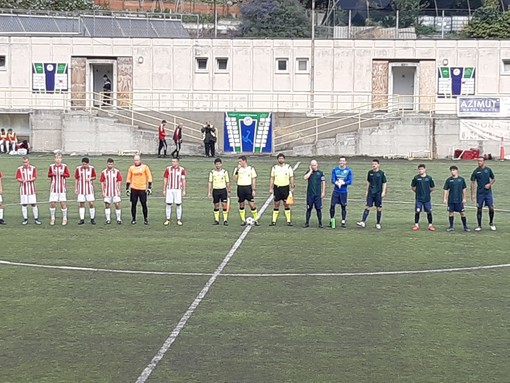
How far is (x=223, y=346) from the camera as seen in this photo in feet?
40.8

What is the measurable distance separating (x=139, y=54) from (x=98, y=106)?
3638 mm

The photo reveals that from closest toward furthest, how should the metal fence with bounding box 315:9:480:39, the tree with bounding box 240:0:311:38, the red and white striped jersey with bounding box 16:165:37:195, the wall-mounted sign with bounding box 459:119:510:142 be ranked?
the red and white striped jersey with bounding box 16:165:37:195 < the wall-mounted sign with bounding box 459:119:510:142 < the metal fence with bounding box 315:9:480:39 < the tree with bounding box 240:0:311:38

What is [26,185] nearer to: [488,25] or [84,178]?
[84,178]

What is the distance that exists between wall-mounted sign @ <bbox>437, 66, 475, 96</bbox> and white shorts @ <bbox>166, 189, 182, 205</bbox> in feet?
94.4

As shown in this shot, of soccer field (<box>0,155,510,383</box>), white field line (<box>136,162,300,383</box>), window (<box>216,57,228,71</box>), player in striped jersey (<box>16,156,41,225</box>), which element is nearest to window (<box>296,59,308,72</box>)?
window (<box>216,57,228,71</box>)

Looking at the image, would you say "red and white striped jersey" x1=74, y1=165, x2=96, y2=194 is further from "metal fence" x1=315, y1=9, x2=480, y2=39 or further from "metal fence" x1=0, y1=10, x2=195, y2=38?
"metal fence" x1=315, y1=9, x2=480, y2=39

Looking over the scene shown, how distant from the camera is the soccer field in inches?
455

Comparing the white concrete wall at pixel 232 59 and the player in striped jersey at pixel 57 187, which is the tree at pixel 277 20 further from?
the player in striped jersey at pixel 57 187

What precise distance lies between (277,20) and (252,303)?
64.9 meters

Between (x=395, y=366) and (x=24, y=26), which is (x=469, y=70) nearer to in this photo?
(x=24, y=26)

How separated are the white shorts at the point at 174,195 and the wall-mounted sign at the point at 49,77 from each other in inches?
1106

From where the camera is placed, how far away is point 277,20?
78000mm

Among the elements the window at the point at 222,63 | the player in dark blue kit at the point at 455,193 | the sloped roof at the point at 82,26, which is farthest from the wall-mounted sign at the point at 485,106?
the player in dark blue kit at the point at 455,193

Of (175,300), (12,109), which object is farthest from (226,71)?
(175,300)
